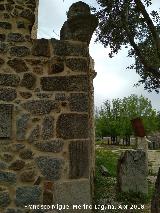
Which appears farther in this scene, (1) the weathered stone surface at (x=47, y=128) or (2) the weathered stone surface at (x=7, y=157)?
(1) the weathered stone surface at (x=47, y=128)

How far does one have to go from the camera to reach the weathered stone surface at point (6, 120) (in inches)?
208

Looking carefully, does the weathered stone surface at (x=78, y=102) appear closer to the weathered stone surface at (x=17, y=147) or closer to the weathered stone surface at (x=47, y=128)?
the weathered stone surface at (x=47, y=128)

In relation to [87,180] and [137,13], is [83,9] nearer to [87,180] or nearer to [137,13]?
[137,13]

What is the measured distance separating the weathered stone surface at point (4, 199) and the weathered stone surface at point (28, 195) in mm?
135

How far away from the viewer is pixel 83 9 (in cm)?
602

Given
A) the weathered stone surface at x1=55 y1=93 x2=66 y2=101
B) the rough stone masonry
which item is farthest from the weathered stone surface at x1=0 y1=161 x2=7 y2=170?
the weathered stone surface at x1=55 y1=93 x2=66 y2=101

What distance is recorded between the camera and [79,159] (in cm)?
537

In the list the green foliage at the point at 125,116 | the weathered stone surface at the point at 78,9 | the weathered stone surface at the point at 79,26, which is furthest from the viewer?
the green foliage at the point at 125,116

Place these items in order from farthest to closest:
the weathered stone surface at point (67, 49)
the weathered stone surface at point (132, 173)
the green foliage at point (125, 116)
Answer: the green foliage at point (125, 116) → the weathered stone surface at point (132, 173) → the weathered stone surface at point (67, 49)

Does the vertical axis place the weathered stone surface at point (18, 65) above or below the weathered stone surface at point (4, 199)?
above

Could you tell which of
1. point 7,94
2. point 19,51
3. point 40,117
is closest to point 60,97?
point 40,117

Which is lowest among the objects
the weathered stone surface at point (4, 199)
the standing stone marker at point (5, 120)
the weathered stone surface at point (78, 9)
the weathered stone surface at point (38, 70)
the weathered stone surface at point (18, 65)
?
the weathered stone surface at point (4, 199)

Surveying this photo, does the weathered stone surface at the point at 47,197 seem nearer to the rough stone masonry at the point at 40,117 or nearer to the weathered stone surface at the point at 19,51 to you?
the rough stone masonry at the point at 40,117

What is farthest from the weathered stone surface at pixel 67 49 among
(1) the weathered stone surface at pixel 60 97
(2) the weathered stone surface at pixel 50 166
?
(2) the weathered stone surface at pixel 50 166
